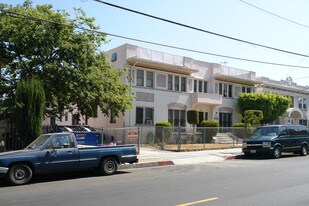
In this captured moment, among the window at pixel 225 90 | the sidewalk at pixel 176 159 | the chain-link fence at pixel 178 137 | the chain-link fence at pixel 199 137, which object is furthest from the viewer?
the window at pixel 225 90

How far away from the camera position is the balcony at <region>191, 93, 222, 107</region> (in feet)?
106

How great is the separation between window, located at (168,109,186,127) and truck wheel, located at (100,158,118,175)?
17.7 metres

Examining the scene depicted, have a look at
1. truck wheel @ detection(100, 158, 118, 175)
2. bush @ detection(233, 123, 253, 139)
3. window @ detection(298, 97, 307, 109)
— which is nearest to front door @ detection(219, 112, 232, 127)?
bush @ detection(233, 123, 253, 139)

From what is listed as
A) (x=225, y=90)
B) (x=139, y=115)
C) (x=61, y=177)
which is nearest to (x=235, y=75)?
(x=225, y=90)

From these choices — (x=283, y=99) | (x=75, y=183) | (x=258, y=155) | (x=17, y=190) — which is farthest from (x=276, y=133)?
(x=283, y=99)

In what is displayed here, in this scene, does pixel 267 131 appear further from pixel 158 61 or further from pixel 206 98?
pixel 206 98

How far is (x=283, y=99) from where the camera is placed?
38344 mm

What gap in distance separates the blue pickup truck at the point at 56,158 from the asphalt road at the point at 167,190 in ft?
1.45

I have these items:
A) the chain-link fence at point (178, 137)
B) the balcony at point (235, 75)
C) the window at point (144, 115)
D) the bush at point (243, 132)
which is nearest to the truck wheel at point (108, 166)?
the chain-link fence at point (178, 137)

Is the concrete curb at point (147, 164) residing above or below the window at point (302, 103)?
below

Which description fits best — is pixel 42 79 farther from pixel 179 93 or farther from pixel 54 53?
pixel 179 93

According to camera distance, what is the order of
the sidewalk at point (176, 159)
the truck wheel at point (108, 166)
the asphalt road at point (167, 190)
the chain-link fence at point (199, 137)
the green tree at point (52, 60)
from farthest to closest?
the chain-link fence at point (199, 137) < the green tree at point (52, 60) < the sidewalk at point (176, 159) < the truck wheel at point (108, 166) < the asphalt road at point (167, 190)

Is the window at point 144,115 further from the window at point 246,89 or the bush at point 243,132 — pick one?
the window at point 246,89

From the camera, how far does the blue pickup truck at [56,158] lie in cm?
1155
